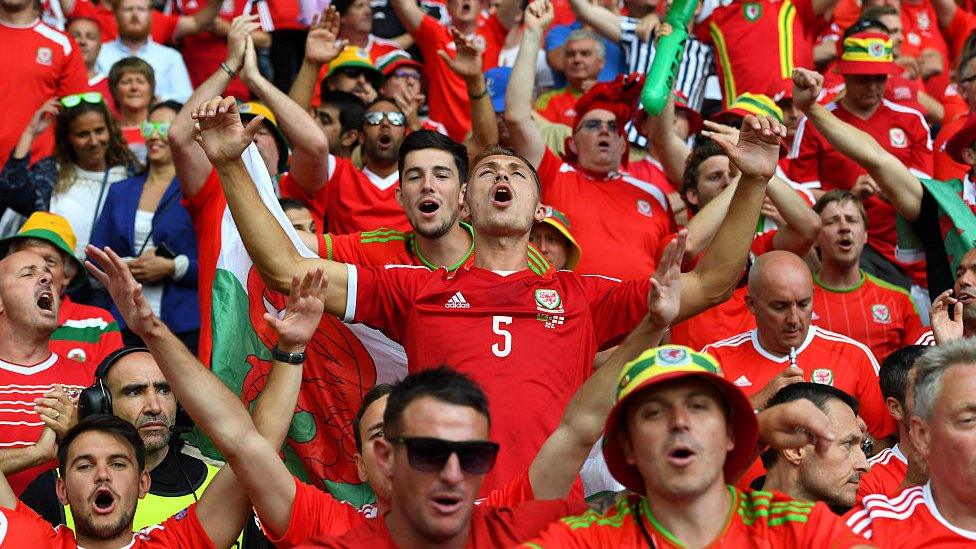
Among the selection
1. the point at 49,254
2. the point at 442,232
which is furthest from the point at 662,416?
the point at 49,254

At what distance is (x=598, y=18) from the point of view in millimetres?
11031

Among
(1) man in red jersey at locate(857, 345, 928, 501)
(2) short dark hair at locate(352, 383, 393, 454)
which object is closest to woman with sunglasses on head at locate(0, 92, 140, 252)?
(2) short dark hair at locate(352, 383, 393, 454)

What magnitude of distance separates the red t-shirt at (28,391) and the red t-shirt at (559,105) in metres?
4.56

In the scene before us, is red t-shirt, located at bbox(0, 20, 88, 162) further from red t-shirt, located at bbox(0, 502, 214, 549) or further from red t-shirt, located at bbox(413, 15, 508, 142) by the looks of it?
red t-shirt, located at bbox(0, 502, 214, 549)

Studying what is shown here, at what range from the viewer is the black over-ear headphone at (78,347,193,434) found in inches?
248

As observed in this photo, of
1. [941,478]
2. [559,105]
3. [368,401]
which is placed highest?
[941,478]

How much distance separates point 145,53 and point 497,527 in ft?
26.3

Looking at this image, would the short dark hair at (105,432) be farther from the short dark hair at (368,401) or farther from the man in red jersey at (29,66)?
the man in red jersey at (29,66)

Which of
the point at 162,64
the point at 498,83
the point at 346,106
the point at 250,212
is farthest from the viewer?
the point at 162,64

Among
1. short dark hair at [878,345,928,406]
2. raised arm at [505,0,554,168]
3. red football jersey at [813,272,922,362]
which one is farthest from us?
raised arm at [505,0,554,168]

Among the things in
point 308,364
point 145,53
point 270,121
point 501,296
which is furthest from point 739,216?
point 145,53

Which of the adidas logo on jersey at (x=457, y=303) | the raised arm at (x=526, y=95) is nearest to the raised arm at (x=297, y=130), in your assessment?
the raised arm at (x=526, y=95)

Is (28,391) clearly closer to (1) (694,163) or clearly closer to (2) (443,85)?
(1) (694,163)

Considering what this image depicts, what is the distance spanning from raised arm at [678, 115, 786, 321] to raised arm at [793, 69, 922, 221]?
4.86 feet
